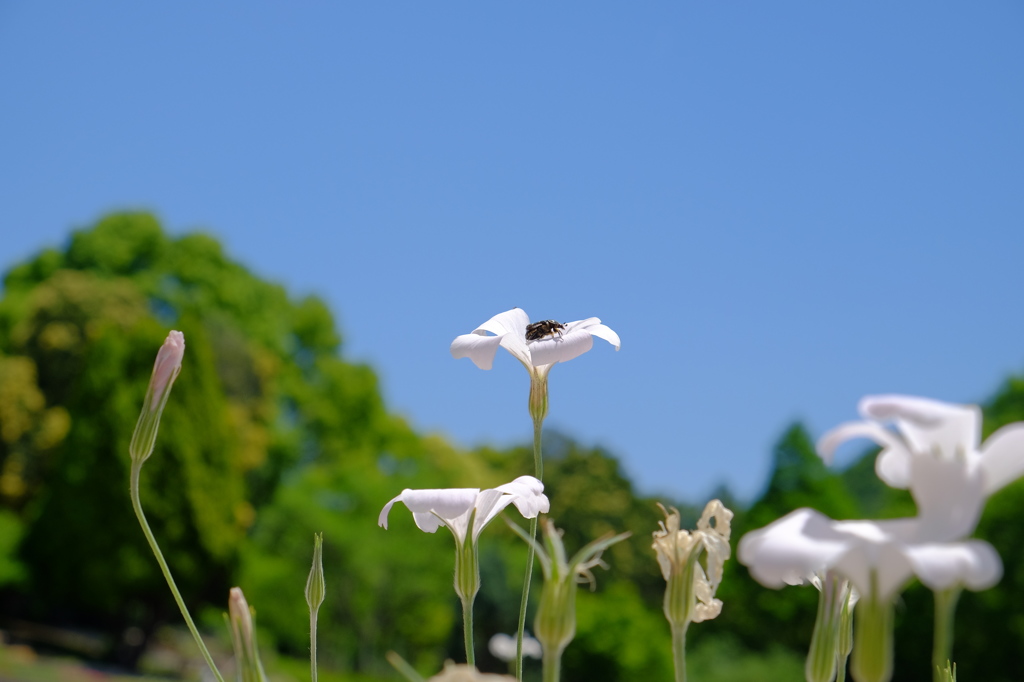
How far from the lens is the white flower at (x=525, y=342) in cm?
103

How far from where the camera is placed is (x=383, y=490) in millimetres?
18859

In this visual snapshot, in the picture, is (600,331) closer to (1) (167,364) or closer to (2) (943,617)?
(1) (167,364)

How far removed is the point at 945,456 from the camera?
51 centimetres

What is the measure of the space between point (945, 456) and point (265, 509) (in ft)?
65.3

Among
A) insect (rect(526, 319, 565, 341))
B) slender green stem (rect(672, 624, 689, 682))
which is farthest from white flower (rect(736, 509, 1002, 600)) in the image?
insect (rect(526, 319, 565, 341))

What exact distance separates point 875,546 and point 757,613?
1894 centimetres

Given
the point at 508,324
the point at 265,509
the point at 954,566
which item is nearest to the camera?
the point at 954,566

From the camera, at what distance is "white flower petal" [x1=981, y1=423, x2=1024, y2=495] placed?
49cm

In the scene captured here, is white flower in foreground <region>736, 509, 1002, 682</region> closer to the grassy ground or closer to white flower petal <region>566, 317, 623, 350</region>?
white flower petal <region>566, 317, 623, 350</region>

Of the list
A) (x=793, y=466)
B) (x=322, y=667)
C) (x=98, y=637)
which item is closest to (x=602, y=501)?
(x=793, y=466)

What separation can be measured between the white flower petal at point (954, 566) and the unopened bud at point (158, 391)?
0.60 m

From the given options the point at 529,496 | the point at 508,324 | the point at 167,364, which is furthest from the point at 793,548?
the point at 508,324

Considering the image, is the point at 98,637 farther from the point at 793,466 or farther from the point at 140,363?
the point at 793,466

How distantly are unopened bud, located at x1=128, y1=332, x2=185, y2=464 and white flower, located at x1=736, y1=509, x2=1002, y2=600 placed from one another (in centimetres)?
54
